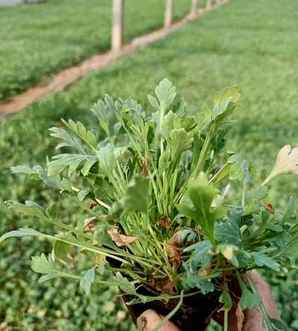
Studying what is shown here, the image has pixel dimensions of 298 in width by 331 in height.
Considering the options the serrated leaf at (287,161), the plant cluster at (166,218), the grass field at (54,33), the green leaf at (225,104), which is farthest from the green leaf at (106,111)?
the grass field at (54,33)

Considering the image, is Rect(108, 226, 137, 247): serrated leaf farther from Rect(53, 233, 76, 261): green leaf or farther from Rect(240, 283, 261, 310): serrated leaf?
Rect(240, 283, 261, 310): serrated leaf

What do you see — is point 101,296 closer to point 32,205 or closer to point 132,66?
point 32,205

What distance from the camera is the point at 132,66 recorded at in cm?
782

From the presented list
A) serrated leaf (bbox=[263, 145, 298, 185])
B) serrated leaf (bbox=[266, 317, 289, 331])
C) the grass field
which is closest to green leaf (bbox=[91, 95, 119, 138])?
serrated leaf (bbox=[263, 145, 298, 185])

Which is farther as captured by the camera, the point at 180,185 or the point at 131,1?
the point at 131,1

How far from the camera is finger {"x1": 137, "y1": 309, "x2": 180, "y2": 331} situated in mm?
1076

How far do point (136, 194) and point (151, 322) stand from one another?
0.34 metres

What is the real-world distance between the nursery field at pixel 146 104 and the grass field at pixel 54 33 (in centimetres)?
20

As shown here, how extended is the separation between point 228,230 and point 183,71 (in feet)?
22.5

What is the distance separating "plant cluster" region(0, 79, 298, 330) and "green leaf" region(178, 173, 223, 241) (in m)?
0.03

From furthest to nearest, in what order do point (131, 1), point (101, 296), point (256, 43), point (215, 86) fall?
point (131, 1), point (256, 43), point (215, 86), point (101, 296)

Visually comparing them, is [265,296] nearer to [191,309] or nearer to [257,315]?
[257,315]

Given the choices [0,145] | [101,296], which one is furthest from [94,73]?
[101,296]

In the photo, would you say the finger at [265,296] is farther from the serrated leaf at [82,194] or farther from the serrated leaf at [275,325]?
the serrated leaf at [82,194]
